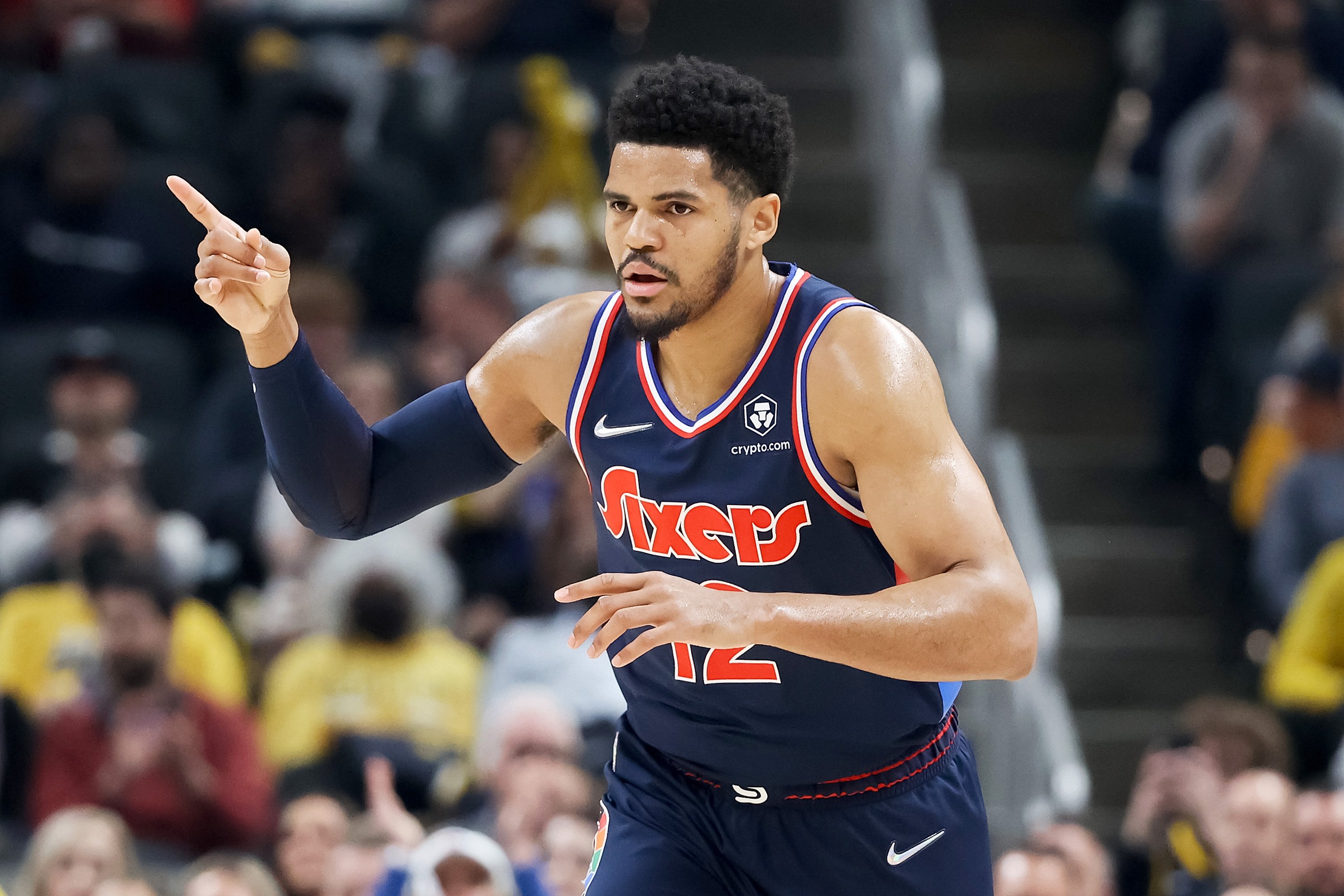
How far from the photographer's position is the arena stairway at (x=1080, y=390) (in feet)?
25.7

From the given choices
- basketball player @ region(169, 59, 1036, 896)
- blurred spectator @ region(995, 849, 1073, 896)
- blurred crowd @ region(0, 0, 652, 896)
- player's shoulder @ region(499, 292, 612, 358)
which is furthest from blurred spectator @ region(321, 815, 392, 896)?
player's shoulder @ region(499, 292, 612, 358)

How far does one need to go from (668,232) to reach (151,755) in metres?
4.01

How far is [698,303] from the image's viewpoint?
3.26m

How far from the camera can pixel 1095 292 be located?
29.6 feet

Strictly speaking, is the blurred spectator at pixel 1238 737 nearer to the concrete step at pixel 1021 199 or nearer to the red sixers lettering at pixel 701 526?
the concrete step at pixel 1021 199

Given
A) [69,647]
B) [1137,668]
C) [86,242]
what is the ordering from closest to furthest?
1. [69,647]
2. [1137,668]
3. [86,242]

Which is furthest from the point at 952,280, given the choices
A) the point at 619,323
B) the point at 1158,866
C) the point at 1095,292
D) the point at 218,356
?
the point at 619,323

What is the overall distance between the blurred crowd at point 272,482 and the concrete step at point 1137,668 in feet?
7.19

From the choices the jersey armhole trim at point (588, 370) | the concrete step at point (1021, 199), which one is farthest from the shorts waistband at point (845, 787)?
the concrete step at point (1021, 199)

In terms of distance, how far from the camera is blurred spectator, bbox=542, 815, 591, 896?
5.95 metres

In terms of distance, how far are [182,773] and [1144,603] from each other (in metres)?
4.12

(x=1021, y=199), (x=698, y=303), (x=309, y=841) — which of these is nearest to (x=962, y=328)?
(x=1021, y=199)

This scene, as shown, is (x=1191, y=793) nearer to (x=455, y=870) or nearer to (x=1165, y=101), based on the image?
(x=455, y=870)

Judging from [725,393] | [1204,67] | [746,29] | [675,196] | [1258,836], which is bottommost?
[1258,836]
